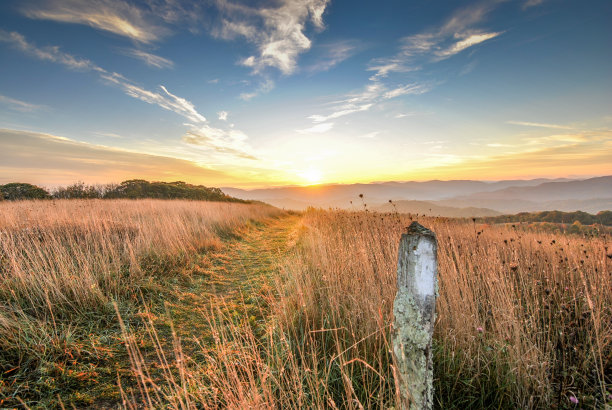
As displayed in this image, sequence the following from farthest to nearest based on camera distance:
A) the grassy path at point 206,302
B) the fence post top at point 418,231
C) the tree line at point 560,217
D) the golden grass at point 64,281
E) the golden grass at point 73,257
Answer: the tree line at point 560,217 < the golden grass at point 73,257 < the grassy path at point 206,302 < the golden grass at point 64,281 < the fence post top at point 418,231

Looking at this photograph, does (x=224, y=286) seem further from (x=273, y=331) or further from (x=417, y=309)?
Answer: (x=417, y=309)

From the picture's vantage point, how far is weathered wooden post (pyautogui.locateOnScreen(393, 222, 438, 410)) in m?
1.37

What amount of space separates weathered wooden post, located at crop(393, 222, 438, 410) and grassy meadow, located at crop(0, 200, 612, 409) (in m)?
0.19

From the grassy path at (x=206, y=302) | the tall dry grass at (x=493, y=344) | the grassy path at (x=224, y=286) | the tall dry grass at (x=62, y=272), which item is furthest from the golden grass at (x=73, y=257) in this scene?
the tall dry grass at (x=493, y=344)

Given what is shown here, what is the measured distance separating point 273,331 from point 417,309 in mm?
2231

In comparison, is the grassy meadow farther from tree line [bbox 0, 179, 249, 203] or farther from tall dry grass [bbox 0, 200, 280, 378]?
tree line [bbox 0, 179, 249, 203]

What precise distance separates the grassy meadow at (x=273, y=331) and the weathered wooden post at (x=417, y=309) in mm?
187

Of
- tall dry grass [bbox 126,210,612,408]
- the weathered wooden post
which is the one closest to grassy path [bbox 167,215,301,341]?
tall dry grass [bbox 126,210,612,408]

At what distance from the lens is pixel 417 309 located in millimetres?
1392

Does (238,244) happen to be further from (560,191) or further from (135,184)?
(560,191)

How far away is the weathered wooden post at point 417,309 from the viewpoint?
137cm

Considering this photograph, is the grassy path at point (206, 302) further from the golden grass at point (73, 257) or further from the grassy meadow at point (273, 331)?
the golden grass at point (73, 257)

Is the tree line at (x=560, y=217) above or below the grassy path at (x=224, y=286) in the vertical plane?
above

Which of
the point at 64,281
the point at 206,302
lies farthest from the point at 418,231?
the point at 64,281
